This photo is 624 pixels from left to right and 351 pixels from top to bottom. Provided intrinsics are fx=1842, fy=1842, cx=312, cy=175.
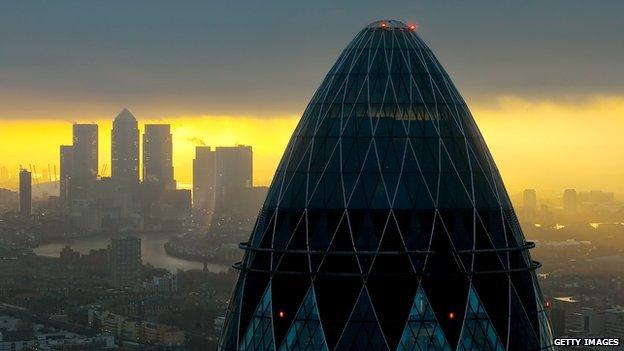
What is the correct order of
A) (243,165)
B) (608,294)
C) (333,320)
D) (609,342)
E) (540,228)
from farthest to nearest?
(243,165), (540,228), (608,294), (609,342), (333,320)

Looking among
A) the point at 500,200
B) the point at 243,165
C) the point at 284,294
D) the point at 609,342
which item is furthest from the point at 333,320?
the point at 243,165

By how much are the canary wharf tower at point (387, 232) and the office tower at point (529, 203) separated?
91.0m

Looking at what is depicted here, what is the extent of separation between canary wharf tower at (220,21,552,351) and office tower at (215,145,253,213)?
132 meters

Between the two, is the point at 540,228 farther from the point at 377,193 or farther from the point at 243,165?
the point at 377,193

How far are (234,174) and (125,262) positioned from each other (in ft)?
48.4

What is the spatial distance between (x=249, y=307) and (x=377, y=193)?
3.82 m

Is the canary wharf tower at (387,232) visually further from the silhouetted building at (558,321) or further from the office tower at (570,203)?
the office tower at (570,203)

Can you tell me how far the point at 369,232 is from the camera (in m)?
38.2

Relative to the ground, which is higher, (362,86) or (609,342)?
(362,86)

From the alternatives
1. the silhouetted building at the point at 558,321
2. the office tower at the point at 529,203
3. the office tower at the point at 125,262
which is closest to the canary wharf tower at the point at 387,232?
the silhouetted building at the point at 558,321

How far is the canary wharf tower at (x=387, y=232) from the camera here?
37875 millimetres

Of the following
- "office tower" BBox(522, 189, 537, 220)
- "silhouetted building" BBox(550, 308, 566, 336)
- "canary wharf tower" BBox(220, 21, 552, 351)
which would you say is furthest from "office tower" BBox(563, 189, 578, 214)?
"canary wharf tower" BBox(220, 21, 552, 351)

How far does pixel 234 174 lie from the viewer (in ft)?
628

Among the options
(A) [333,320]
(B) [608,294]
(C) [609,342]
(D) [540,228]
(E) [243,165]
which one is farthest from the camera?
(E) [243,165]
